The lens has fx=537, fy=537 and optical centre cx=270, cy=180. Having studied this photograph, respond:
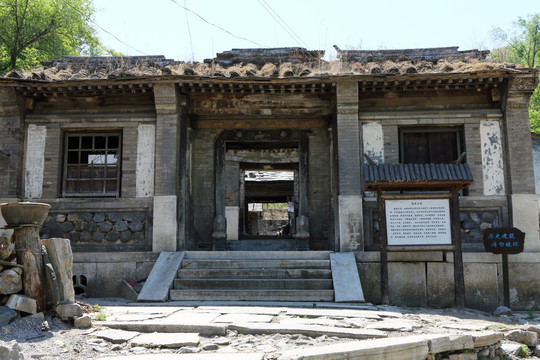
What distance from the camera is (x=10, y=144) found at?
490 inches

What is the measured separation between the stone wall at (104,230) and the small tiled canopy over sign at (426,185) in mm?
5220

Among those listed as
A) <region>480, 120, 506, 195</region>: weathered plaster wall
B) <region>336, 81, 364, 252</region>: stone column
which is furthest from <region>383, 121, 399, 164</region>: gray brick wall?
<region>480, 120, 506, 195</region>: weathered plaster wall

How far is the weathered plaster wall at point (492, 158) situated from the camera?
12.1 m

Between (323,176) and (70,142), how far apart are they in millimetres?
6307

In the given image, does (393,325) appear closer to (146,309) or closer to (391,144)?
(146,309)

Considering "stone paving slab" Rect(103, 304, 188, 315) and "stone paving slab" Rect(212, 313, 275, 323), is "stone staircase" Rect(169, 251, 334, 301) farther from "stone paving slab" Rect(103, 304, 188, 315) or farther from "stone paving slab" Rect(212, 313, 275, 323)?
"stone paving slab" Rect(212, 313, 275, 323)

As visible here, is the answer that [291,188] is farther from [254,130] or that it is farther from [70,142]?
[70,142]

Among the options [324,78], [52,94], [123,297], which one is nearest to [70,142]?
[52,94]

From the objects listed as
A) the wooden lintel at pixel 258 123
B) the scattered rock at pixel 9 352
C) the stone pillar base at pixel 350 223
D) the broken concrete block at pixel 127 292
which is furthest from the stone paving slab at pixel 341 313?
the wooden lintel at pixel 258 123

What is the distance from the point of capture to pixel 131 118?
1264cm

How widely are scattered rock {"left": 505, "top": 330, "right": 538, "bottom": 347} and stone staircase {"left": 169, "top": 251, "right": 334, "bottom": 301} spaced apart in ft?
10.9

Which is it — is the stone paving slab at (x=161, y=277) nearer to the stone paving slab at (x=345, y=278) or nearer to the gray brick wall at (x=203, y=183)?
the gray brick wall at (x=203, y=183)

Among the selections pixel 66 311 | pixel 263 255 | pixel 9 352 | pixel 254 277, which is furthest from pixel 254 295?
pixel 9 352

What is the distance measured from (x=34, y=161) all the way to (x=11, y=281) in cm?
639
